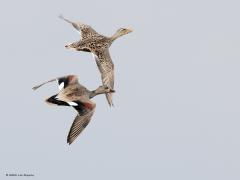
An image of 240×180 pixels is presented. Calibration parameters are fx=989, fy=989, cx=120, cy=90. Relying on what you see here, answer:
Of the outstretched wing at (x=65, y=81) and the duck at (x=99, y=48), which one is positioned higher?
the duck at (x=99, y=48)

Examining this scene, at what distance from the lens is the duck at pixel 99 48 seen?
29339 mm

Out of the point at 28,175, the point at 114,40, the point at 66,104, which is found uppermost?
the point at 114,40

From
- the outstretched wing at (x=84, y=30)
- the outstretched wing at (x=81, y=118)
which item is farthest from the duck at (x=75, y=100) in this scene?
the outstretched wing at (x=84, y=30)

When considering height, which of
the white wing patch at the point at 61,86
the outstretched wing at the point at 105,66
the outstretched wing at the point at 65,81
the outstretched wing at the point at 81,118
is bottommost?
the outstretched wing at the point at 81,118

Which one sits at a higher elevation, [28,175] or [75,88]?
[75,88]

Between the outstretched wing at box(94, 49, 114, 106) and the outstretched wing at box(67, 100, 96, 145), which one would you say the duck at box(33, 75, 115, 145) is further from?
the outstretched wing at box(94, 49, 114, 106)

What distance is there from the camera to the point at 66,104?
24531 mm

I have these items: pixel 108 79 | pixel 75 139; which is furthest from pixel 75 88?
pixel 108 79

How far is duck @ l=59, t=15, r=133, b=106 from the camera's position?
29.3 meters

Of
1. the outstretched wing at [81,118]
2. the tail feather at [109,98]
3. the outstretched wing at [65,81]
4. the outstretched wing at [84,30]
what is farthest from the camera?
the outstretched wing at [84,30]

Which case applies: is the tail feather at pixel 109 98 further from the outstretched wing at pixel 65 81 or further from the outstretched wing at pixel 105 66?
the outstretched wing at pixel 65 81

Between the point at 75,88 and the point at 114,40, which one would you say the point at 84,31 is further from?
the point at 75,88

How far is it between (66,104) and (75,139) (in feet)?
3.74

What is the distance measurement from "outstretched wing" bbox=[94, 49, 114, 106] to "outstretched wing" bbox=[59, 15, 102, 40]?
90 centimetres
